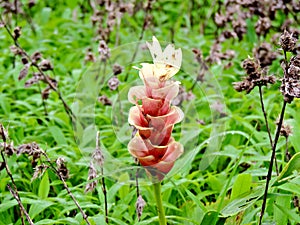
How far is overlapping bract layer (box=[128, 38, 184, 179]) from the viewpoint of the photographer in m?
1.25

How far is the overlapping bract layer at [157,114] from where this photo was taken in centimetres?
125

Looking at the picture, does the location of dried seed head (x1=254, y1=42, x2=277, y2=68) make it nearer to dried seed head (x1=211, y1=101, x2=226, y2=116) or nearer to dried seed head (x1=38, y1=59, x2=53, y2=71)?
dried seed head (x1=211, y1=101, x2=226, y2=116)

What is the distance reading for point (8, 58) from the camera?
3.81 m

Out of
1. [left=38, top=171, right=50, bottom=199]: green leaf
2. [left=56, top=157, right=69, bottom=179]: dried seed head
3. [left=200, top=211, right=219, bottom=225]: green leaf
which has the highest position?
[left=56, top=157, right=69, bottom=179]: dried seed head

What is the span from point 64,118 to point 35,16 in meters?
2.25

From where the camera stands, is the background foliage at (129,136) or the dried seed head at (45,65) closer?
the background foliage at (129,136)

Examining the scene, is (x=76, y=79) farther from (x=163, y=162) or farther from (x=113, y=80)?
(x=163, y=162)

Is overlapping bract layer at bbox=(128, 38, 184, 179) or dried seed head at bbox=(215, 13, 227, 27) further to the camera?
dried seed head at bbox=(215, 13, 227, 27)

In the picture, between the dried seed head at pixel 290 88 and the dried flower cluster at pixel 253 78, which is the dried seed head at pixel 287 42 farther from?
the dried flower cluster at pixel 253 78

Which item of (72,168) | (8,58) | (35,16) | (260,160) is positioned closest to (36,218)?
(72,168)

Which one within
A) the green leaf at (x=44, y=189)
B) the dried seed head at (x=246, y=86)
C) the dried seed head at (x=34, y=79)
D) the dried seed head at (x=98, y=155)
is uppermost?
the dried seed head at (x=246, y=86)

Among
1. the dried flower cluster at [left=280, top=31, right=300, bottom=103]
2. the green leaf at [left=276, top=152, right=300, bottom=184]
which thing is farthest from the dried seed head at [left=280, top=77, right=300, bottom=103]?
the green leaf at [left=276, top=152, right=300, bottom=184]

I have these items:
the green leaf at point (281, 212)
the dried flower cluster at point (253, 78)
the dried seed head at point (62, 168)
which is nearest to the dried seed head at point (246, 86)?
the dried flower cluster at point (253, 78)

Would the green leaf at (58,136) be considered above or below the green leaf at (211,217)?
below
